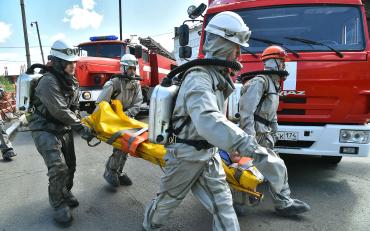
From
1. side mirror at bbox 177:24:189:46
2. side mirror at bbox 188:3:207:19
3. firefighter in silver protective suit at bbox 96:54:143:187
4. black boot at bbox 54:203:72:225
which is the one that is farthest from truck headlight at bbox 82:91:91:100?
black boot at bbox 54:203:72:225

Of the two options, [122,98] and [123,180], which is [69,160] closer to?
[123,180]

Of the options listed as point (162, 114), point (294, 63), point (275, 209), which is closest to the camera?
point (162, 114)

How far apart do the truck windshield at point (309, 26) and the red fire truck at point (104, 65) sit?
5.77 metres

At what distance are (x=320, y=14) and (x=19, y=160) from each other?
19.0 feet

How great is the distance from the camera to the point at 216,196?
2.61m

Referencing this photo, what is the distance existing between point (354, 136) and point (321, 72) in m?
0.92

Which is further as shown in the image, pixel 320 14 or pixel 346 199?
pixel 320 14

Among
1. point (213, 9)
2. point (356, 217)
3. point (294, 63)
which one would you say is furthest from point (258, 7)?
point (356, 217)

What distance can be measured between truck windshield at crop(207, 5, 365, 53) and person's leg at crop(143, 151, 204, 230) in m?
2.79

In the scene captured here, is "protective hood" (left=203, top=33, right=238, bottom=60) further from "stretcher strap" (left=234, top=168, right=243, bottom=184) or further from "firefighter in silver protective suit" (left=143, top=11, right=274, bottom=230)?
"stretcher strap" (left=234, top=168, right=243, bottom=184)

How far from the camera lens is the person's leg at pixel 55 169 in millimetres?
3676

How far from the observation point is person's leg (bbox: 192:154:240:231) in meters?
2.55

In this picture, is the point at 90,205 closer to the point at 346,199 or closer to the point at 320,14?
the point at 346,199

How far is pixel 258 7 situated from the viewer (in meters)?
5.10
